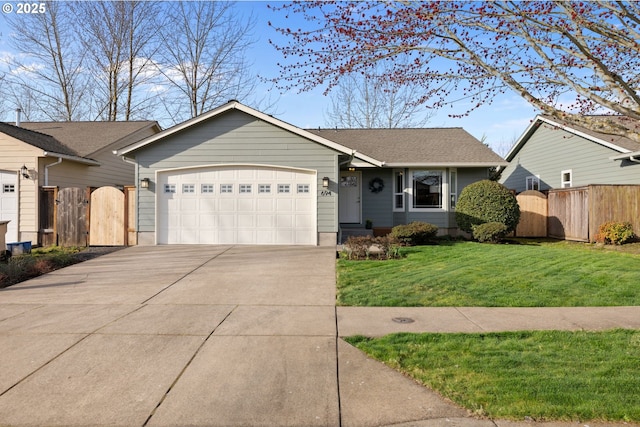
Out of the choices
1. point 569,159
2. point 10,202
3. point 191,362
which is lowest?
point 191,362

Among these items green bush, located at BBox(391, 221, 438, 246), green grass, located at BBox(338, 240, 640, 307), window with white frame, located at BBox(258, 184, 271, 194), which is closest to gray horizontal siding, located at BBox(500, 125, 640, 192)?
green bush, located at BBox(391, 221, 438, 246)

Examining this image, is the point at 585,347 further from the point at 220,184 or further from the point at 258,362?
the point at 220,184

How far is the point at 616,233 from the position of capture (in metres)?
12.5

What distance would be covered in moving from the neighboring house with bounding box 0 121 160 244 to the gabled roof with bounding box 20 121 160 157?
0.03 metres

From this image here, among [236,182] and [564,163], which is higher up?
[564,163]

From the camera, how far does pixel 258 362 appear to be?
4188 millimetres

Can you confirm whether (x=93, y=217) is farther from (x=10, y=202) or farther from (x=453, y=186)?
(x=453, y=186)

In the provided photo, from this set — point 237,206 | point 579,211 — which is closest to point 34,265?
point 237,206

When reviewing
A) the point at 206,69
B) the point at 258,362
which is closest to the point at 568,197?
the point at 258,362

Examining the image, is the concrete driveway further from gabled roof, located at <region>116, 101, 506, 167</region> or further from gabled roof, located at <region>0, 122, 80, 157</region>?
gabled roof, located at <region>0, 122, 80, 157</region>

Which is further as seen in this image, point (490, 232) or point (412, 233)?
point (490, 232)

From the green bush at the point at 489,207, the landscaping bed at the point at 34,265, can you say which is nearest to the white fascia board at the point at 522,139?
the green bush at the point at 489,207

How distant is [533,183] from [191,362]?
20.6 meters

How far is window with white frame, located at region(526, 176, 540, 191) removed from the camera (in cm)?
2012
